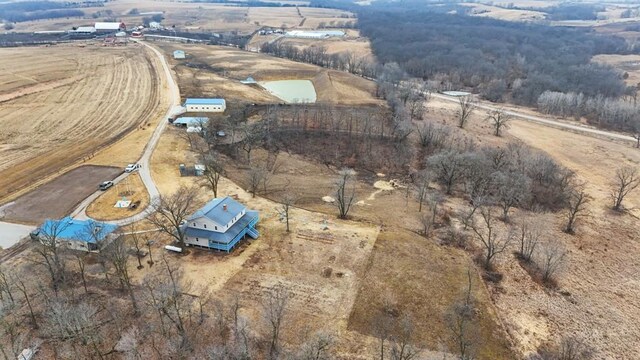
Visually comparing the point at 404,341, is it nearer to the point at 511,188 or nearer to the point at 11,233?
the point at 511,188

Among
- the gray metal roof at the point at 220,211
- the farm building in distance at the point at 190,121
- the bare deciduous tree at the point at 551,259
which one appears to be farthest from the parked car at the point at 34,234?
the bare deciduous tree at the point at 551,259

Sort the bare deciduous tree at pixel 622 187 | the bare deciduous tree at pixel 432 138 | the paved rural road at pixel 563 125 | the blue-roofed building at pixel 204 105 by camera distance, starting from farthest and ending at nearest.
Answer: the paved rural road at pixel 563 125 < the blue-roofed building at pixel 204 105 < the bare deciduous tree at pixel 432 138 < the bare deciduous tree at pixel 622 187

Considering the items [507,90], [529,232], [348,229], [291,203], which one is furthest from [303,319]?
[507,90]

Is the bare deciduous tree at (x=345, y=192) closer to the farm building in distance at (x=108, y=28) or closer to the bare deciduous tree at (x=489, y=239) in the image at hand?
the bare deciduous tree at (x=489, y=239)

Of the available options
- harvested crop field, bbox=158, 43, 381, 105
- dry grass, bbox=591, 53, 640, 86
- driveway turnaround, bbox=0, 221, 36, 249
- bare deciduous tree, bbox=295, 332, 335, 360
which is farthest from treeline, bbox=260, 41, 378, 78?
bare deciduous tree, bbox=295, 332, 335, 360

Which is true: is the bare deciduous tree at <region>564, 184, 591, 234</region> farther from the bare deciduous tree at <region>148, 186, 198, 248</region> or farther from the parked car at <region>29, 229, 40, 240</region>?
the parked car at <region>29, 229, 40, 240</region>

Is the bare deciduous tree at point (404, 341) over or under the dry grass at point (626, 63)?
under

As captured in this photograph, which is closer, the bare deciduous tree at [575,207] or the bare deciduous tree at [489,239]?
the bare deciduous tree at [489,239]
